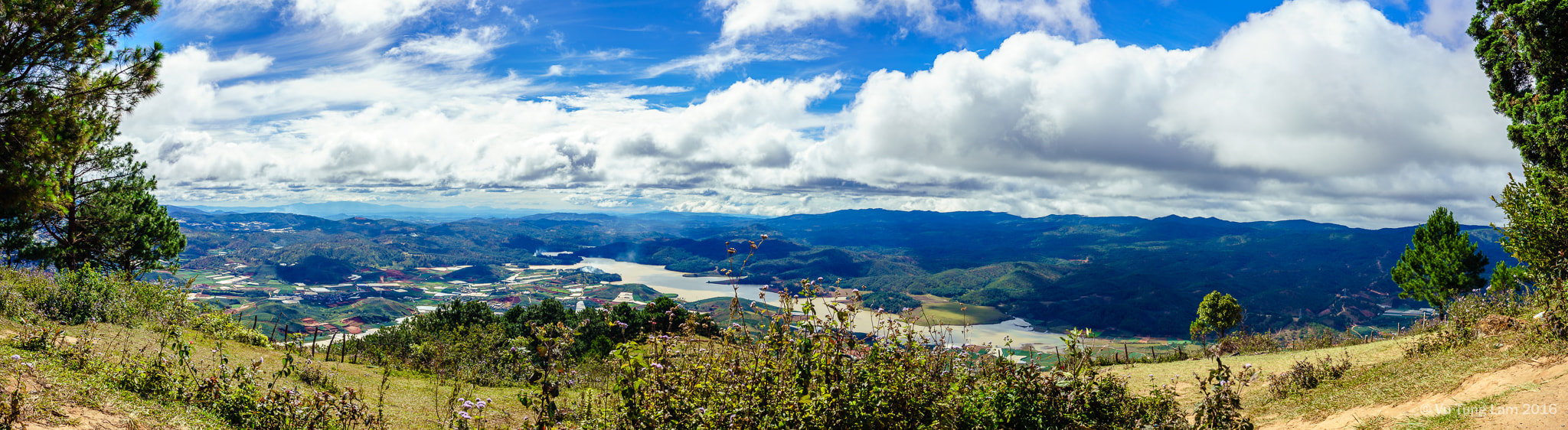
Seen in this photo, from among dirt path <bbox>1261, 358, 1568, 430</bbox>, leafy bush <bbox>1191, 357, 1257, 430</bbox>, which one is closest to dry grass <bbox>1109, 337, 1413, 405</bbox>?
dirt path <bbox>1261, 358, 1568, 430</bbox>

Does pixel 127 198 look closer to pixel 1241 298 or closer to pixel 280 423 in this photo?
pixel 280 423

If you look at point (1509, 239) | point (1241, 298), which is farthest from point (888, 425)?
point (1241, 298)

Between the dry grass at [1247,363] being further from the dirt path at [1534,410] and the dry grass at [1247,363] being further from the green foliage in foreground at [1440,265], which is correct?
the green foliage in foreground at [1440,265]

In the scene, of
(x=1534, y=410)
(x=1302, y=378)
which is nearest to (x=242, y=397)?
(x=1534, y=410)

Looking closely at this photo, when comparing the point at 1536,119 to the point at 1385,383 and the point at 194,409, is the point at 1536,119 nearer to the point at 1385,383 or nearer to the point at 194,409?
the point at 1385,383

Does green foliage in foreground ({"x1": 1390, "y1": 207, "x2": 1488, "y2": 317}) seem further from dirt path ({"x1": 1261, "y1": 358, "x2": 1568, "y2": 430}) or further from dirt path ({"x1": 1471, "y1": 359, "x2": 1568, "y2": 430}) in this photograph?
dirt path ({"x1": 1471, "y1": 359, "x2": 1568, "y2": 430})

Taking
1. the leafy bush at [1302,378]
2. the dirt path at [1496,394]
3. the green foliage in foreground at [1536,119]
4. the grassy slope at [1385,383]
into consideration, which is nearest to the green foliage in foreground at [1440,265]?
the green foliage in foreground at [1536,119]
